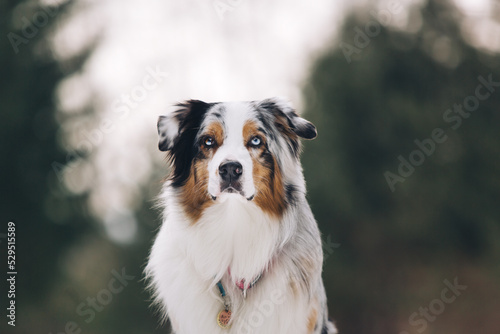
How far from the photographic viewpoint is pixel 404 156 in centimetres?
1284

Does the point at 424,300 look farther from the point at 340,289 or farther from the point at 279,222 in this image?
the point at 279,222

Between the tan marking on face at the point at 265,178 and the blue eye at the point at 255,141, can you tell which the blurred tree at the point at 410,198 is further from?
the blue eye at the point at 255,141

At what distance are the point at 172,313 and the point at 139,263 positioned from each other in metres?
8.83

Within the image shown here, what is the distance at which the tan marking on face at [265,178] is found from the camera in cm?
402

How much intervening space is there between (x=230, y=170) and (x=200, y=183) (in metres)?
0.45

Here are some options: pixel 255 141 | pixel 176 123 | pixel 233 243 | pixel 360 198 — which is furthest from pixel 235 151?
pixel 360 198

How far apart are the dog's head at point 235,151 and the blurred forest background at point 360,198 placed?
303 inches

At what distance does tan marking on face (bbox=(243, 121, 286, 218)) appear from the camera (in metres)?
4.02

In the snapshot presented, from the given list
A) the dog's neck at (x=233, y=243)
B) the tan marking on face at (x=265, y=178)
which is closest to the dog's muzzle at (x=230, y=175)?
the tan marking on face at (x=265, y=178)

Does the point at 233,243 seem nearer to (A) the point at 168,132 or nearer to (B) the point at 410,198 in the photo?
(A) the point at 168,132

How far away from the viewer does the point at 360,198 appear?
13055 mm

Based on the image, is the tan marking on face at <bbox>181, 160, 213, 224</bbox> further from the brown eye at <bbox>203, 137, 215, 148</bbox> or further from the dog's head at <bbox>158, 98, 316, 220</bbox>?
the brown eye at <bbox>203, 137, 215, 148</bbox>

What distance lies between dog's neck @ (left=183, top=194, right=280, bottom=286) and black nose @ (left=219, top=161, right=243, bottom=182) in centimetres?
45

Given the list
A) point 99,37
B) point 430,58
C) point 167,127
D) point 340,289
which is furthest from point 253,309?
point 430,58
